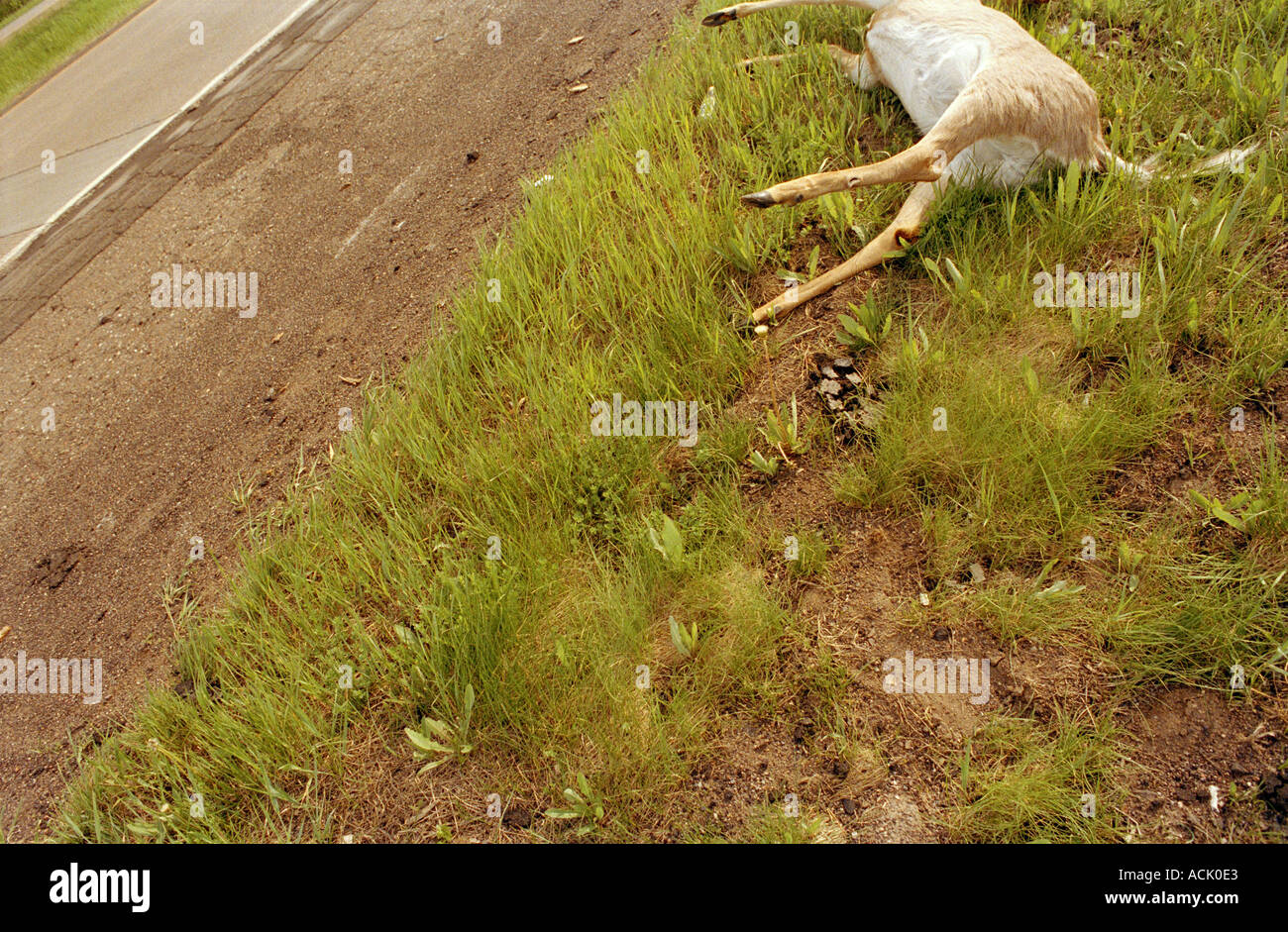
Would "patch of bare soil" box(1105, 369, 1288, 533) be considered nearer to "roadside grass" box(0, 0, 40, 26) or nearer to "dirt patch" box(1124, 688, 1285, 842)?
"dirt patch" box(1124, 688, 1285, 842)

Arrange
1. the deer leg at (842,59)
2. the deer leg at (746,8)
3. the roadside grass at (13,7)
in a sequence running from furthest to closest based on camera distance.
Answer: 1. the roadside grass at (13,7)
2. the deer leg at (746,8)
3. the deer leg at (842,59)

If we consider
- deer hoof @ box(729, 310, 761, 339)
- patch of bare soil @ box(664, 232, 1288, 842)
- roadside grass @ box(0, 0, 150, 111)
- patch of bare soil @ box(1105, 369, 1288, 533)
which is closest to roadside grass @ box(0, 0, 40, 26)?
roadside grass @ box(0, 0, 150, 111)

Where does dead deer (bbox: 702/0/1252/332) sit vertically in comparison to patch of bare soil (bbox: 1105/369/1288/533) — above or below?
above

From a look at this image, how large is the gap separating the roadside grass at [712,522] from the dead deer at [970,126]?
0.38 ft

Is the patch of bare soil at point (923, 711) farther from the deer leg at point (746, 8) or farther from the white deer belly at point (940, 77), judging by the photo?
the deer leg at point (746, 8)

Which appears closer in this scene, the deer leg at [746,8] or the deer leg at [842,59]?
the deer leg at [842,59]

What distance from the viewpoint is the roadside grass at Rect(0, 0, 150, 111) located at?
6.61 metres

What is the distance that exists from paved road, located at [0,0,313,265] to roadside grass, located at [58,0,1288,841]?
3840 millimetres

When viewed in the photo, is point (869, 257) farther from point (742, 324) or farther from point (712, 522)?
point (712, 522)

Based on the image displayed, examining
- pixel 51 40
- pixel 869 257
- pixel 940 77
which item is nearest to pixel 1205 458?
pixel 869 257

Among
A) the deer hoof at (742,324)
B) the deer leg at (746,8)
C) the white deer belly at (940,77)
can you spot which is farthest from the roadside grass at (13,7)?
the deer hoof at (742,324)

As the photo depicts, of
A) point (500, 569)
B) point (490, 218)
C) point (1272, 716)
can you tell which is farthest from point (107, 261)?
point (1272, 716)

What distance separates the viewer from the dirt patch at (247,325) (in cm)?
282

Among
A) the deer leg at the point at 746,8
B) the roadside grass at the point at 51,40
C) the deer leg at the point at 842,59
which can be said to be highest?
the deer leg at the point at 746,8
